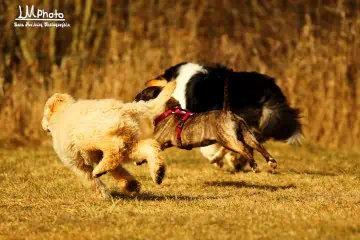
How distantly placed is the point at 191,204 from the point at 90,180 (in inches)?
35.9

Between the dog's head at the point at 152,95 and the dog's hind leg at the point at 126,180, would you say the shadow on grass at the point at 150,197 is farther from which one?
the dog's head at the point at 152,95

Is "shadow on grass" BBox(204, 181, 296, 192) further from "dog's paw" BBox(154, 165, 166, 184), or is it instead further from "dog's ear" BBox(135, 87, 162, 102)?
"dog's paw" BBox(154, 165, 166, 184)

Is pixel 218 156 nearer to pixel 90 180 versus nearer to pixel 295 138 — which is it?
pixel 295 138

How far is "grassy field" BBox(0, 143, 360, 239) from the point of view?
17.3ft

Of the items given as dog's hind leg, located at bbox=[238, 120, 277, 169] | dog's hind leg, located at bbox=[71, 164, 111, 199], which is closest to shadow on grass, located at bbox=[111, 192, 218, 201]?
dog's hind leg, located at bbox=[71, 164, 111, 199]

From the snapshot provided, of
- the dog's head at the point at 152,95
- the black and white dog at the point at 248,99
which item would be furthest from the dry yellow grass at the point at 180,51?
the dog's head at the point at 152,95

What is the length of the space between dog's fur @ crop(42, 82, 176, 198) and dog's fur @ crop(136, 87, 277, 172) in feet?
2.50

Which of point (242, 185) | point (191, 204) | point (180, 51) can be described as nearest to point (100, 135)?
point (191, 204)

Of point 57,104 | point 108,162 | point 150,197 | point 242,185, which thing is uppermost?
point 57,104

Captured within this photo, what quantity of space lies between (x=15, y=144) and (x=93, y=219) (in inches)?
241

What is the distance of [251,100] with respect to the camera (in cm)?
882

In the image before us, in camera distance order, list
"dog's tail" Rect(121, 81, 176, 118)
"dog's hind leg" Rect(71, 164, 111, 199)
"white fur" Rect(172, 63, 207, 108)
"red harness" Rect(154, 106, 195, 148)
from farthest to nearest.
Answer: "white fur" Rect(172, 63, 207, 108) < "red harness" Rect(154, 106, 195, 148) < "dog's hind leg" Rect(71, 164, 111, 199) < "dog's tail" Rect(121, 81, 176, 118)

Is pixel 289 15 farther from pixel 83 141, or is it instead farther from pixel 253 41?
pixel 83 141

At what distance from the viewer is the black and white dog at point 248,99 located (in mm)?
8766
